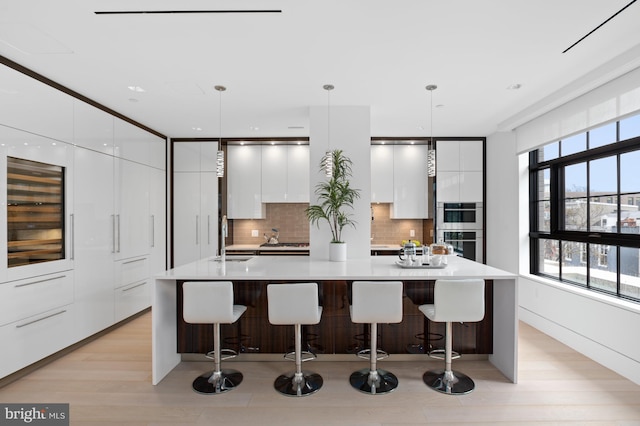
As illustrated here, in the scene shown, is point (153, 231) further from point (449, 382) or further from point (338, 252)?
point (449, 382)

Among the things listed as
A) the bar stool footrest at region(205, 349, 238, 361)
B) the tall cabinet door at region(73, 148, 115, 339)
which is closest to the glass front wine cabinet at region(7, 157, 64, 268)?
the tall cabinet door at region(73, 148, 115, 339)

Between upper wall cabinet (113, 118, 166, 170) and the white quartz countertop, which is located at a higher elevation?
upper wall cabinet (113, 118, 166, 170)

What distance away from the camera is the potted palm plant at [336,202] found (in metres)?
3.78

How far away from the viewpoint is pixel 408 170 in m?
5.77

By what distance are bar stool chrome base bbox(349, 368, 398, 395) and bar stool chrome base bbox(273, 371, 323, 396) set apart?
30cm

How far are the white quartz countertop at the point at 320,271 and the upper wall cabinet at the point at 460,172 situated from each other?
89.6 inches

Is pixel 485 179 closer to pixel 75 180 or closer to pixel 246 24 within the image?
pixel 246 24

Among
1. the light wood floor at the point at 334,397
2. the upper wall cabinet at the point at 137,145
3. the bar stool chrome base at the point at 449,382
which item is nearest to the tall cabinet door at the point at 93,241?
the upper wall cabinet at the point at 137,145

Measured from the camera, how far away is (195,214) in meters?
5.64

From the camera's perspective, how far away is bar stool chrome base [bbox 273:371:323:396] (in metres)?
2.69

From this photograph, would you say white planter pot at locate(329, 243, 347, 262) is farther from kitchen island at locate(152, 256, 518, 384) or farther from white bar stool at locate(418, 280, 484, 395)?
white bar stool at locate(418, 280, 484, 395)

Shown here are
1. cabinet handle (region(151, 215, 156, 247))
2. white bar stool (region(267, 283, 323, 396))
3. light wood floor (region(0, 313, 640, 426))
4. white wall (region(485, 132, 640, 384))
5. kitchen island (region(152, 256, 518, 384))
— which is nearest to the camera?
light wood floor (region(0, 313, 640, 426))

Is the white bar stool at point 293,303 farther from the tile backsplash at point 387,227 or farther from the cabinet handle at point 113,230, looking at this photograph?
the tile backsplash at point 387,227

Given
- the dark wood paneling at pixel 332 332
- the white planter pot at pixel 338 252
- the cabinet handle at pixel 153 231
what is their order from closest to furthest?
the dark wood paneling at pixel 332 332 < the white planter pot at pixel 338 252 < the cabinet handle at pixel 153 231
